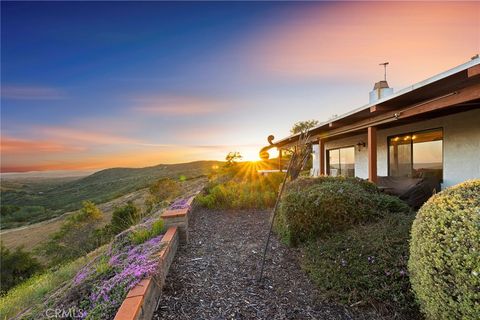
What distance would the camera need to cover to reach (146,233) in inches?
145

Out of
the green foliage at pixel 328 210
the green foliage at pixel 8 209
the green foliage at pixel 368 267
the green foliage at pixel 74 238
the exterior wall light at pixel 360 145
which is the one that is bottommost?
the green foliage at pixel 8 209

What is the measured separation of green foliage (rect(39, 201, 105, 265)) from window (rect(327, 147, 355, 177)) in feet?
38.3

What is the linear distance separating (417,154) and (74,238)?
1697 centimetres

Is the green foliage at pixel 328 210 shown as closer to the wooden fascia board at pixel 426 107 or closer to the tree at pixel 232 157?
the wooden fascia board at pixel 426 107

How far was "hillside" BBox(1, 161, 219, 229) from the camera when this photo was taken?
30.0 meters

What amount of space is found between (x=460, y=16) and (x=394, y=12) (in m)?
1.62

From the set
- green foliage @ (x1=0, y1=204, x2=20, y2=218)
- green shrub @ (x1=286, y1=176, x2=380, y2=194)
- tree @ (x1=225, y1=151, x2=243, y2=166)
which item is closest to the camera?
green shrub @ (x1=286, y1=176, x2=380, y2=194)

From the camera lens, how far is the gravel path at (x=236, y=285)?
7.51 ft

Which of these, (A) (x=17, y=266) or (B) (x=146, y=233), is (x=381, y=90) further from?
(A) (x=17, y=266)

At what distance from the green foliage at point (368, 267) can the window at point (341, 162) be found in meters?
8.23

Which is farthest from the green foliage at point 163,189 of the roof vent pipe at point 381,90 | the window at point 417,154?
the roof vent pipe at point 381,90

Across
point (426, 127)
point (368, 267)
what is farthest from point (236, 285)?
point (426, 127)

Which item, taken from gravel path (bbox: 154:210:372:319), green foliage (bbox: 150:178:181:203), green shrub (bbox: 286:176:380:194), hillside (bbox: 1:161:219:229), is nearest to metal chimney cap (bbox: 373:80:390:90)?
green shrub (bbox: 286:176:380:194)

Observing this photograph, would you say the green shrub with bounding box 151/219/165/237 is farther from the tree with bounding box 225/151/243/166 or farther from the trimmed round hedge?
the tree with bounding box 225/151/243/166
